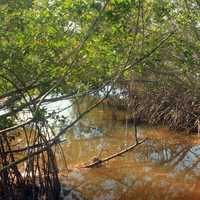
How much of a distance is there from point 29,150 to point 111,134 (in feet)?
22.4

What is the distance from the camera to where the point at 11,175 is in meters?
7.53

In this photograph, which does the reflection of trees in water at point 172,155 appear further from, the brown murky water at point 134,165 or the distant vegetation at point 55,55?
the distant vegetation at point 55,55

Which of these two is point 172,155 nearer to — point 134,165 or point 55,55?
point 134,165

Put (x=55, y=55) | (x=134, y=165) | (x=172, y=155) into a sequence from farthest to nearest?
(x=172, y=155)
(x=134, y=165)
(x=55, y=55)

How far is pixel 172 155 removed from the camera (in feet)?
37.5

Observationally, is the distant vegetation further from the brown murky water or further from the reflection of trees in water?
the reflection of trees in water

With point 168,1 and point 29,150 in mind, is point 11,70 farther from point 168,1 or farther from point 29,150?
point 168,1

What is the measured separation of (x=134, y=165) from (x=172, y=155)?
1304mm

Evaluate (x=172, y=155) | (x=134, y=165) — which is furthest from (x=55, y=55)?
(x=172, y=155)

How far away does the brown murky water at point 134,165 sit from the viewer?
890cm

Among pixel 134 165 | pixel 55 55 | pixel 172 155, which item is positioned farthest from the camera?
pixel 172 155

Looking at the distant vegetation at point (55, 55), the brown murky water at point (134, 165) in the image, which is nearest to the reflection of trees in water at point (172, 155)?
the brown murky water at point (134, 165)

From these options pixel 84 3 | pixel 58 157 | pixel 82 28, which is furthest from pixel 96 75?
pixel 58 157

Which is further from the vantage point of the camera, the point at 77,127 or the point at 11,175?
the point at 77,127
